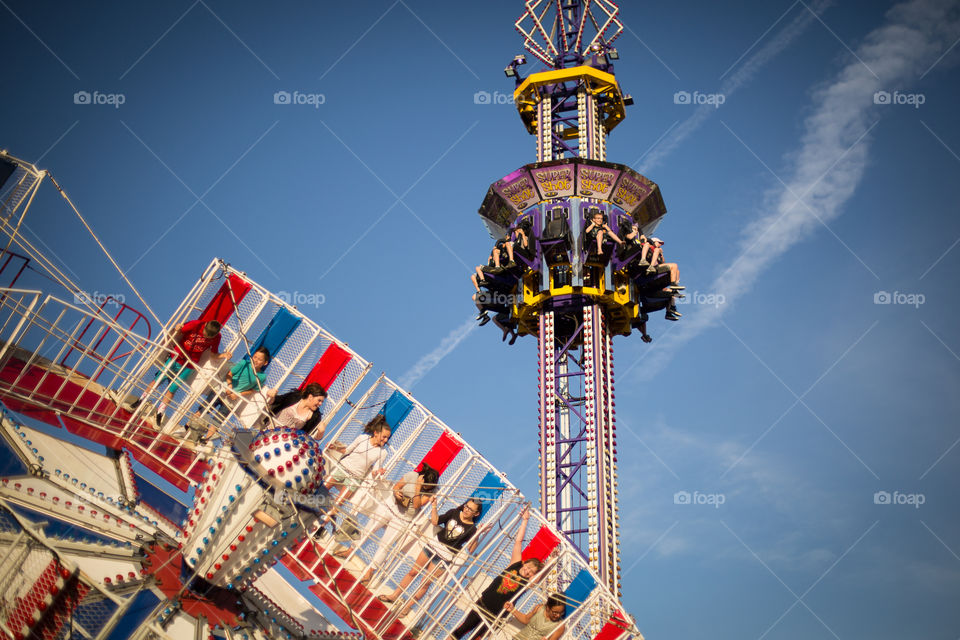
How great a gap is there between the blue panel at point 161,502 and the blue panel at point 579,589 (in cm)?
867

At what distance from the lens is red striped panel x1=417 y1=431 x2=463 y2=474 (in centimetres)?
2528

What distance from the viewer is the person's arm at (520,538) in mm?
24297

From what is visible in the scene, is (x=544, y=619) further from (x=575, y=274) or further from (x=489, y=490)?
(x=575, y=274)

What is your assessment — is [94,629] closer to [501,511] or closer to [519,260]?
[501,511]

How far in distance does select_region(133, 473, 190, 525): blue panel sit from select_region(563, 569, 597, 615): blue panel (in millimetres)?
8674

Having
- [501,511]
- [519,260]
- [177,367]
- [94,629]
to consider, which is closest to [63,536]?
[94,629]

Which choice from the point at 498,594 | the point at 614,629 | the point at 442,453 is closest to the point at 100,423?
the point at 442,453

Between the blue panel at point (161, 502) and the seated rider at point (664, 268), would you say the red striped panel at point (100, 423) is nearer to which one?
the blue panel at point (161, 502)

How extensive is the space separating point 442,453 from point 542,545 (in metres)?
3.22

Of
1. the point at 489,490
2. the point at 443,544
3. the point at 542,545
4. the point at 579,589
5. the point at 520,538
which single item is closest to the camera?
the point at 579,589

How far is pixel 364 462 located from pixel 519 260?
17193mm

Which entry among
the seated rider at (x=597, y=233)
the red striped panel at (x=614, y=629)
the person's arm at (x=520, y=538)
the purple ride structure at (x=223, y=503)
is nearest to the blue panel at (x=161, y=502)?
→ the purple ride structure at (x=223, y=503)

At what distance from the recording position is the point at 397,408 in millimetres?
25500

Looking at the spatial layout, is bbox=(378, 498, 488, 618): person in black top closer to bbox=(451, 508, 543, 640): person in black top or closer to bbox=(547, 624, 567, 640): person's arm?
bbox=(451, 508, 543, 640): person in black top
